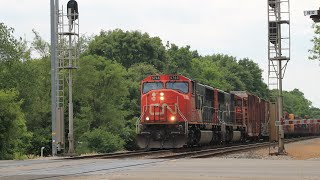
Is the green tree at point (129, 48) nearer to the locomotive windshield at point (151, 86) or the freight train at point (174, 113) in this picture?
the freight train at point (174, 113)

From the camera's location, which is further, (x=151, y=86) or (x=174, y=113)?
(x=151, y=86)

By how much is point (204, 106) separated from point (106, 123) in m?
21.1

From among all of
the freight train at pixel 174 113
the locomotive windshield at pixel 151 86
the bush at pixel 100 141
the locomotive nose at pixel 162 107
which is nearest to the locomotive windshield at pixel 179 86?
the freight train at pixel 174 113

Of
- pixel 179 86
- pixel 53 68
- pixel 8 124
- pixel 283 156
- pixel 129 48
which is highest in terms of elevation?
pixel 129 48

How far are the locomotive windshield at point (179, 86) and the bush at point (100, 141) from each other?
17154 millimetres

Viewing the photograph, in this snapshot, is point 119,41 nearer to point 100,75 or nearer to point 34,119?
point 100,75

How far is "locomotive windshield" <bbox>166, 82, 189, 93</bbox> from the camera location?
103ft

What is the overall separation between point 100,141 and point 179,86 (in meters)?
18.0

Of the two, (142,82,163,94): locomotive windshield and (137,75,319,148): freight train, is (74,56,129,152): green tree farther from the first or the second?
(142,82,163,94): locomotive windshield

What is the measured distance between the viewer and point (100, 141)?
1880 inches

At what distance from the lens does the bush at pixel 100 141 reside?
155ft

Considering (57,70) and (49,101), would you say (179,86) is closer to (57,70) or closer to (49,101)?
(57,70)

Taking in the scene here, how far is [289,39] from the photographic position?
85.9 feet

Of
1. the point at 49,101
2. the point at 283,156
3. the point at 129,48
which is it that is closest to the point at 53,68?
the point at 283,156
